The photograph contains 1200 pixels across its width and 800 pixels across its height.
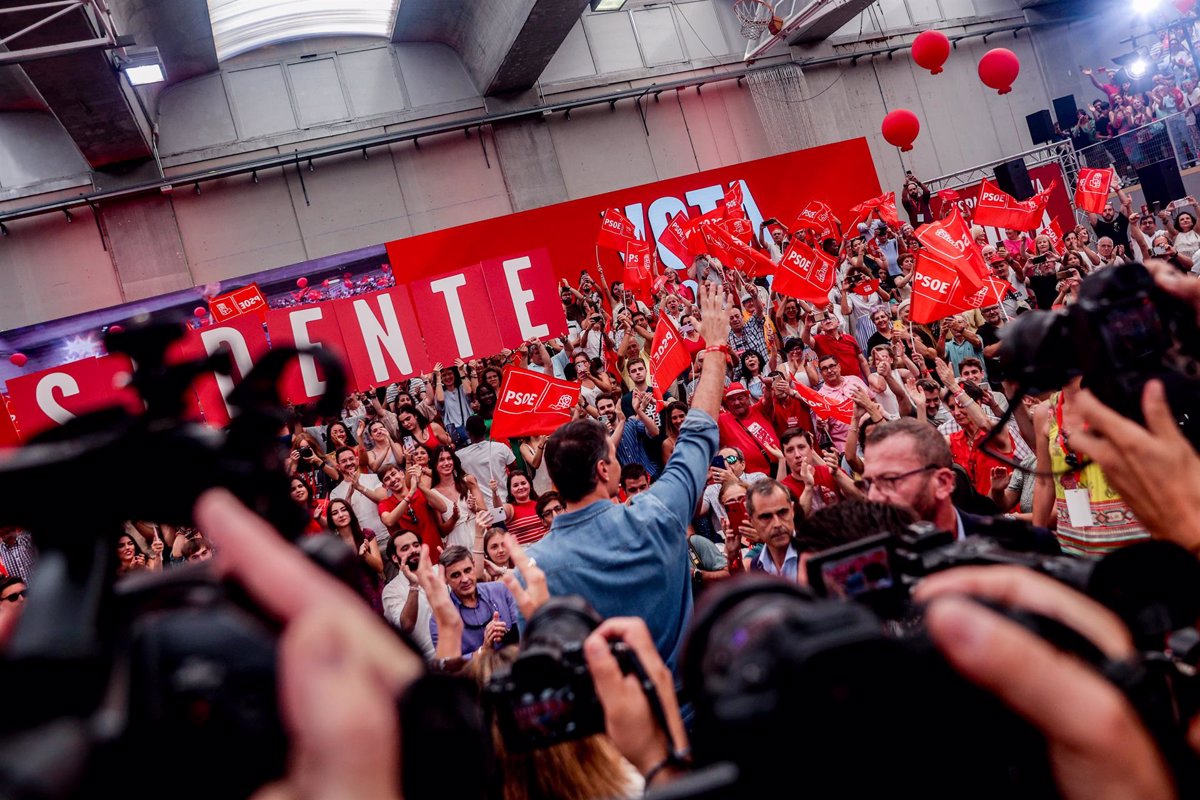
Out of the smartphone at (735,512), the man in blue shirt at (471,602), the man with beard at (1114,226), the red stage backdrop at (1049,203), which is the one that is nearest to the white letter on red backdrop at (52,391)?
the man in blue shirt at (471,602)

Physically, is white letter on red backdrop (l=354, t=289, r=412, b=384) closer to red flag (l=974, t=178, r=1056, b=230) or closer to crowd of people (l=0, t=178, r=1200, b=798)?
crowd of people (l=0, t=178, r=1200, b=798)

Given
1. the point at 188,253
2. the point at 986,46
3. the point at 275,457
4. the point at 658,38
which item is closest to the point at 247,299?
the point at 188,253

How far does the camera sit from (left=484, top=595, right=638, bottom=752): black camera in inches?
45.3

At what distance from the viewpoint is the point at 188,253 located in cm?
1086

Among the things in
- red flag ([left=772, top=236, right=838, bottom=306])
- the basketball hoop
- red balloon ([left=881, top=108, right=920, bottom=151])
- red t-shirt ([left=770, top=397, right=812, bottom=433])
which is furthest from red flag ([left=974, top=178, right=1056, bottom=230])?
the basketball hoop

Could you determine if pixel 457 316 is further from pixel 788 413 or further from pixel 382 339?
pixel 788 413

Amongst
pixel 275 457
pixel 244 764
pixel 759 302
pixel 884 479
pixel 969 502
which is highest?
pixel 759 302

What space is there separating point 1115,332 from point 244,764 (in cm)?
115

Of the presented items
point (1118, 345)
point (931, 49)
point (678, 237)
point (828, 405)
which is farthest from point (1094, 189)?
point (1118, 345)

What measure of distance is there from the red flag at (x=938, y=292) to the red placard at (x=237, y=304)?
5306 millimetres

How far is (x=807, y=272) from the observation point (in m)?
6.95

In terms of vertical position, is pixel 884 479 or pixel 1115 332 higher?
pixel 1115 332

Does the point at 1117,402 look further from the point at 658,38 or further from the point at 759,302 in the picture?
the point at 658,38

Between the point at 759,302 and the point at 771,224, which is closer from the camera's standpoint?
the point at 759,302
